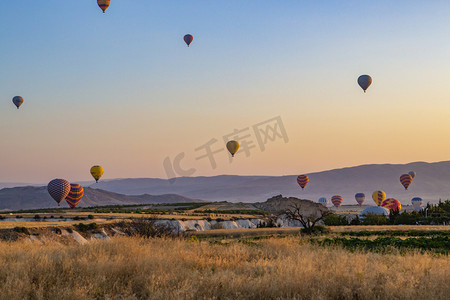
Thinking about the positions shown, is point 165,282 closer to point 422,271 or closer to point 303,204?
point 422,271

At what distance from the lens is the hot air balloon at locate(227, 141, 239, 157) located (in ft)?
322

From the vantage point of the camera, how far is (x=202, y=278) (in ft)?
38.8

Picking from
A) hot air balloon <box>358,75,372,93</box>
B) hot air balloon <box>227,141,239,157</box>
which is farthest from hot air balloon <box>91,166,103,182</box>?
hot air balloon <box>358,75,372,93</box>

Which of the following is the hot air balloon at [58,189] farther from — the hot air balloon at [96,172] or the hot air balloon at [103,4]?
the hot air balloon at [103,4]

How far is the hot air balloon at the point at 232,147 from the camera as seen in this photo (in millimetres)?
98062

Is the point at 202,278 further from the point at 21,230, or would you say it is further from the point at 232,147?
the point at 232,147

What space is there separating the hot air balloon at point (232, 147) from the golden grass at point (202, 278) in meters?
82.9

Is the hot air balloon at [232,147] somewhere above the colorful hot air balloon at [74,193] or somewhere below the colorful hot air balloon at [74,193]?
above

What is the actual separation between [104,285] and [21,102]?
93.1 m

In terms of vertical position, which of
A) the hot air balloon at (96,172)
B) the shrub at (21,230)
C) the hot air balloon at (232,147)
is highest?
the hot air balloon at (232,147)

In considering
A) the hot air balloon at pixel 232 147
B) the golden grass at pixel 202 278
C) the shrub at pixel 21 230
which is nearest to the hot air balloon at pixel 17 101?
the hot air balloon at pixel 232 147

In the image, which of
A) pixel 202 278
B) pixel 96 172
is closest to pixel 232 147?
pixel 96 172

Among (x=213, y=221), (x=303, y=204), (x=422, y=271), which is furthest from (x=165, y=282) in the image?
(x=303, y=204)

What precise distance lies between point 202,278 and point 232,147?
8636 cm
